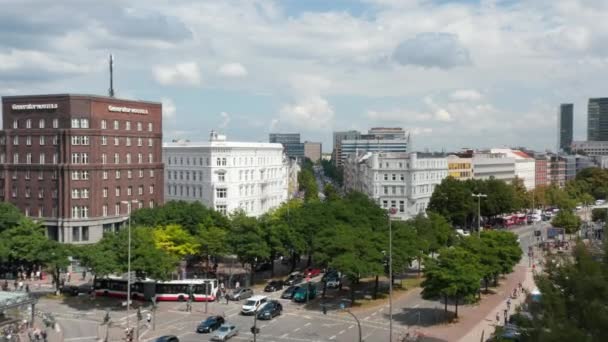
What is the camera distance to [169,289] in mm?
65562

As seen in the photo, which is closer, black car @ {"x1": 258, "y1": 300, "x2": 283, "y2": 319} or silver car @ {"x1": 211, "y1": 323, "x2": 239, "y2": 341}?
silver car @ {"x1": 211, "y1": 323, "x2": 239, "y2": 341}

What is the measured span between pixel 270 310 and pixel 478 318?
18662 mm

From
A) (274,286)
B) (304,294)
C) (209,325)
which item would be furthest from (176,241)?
(209,325)

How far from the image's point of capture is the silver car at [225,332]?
164 ft

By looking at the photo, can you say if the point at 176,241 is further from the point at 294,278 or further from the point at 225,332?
the point at 225,332

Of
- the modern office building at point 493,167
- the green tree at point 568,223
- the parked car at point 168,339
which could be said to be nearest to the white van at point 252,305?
the parked car at point 168,339

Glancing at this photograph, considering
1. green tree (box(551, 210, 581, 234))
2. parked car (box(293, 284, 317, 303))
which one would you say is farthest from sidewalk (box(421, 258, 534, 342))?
green tree (box(551, 210, 581, 234))

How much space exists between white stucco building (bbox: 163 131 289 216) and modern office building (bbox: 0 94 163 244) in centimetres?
1485

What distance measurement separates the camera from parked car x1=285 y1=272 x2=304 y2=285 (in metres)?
73.1

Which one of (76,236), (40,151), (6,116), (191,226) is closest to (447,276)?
(191,226)

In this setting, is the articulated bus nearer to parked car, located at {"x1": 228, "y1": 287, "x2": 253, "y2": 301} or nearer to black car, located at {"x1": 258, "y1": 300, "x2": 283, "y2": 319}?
parked car, located at {"x1": 228, "y1": 287, "x2": 253, "y2": 301}

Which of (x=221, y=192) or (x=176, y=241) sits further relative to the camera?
(x=221, y=192)

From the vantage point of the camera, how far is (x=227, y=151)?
10706 centimetres

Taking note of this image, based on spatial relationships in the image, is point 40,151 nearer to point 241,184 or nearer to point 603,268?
point 241,184
